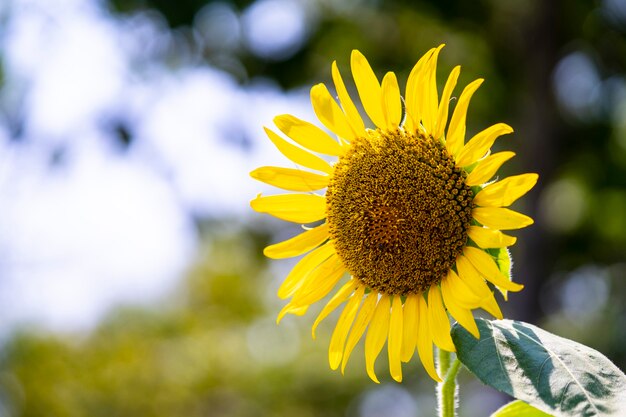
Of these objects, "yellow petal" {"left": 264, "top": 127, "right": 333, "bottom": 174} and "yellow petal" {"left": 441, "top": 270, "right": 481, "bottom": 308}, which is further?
A: "yellow petal" {"left": 264, "top": 127, "right": 333, "bottom": 174}

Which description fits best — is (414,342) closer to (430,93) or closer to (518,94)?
(430,93)

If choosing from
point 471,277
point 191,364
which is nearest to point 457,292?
point 471,277

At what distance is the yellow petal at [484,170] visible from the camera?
1149 millimetres

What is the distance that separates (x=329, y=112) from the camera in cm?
127

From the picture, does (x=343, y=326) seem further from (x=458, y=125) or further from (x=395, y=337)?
(x=458, y=125)

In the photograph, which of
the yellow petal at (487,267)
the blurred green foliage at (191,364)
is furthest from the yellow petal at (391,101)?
the blurred green foliage at (191,364)

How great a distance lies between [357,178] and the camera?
1.30m

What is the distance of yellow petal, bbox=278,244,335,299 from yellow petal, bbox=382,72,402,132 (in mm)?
229

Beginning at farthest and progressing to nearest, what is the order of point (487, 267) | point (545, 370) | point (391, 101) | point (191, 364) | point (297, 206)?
point (191, 364)
point (297, 206)
point (391, 101)
point (487, 267)
point (545, 370)

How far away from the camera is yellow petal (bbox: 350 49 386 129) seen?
47.6 inches

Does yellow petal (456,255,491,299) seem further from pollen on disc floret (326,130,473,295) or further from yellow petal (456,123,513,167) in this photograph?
yellow petal (456,123,513,167)

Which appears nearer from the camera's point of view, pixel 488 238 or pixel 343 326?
pixel 488 238

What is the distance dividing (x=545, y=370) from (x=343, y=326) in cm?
36

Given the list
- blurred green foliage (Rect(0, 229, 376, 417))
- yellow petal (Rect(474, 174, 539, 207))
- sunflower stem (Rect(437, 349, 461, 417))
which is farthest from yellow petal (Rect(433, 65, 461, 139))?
blurred green foliage (Rect(0, 229, 376, 417))
